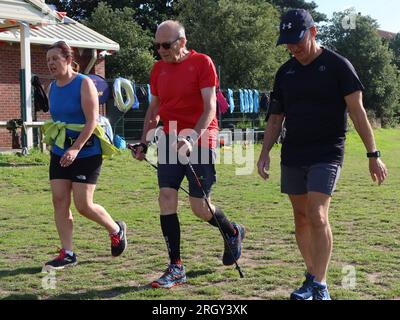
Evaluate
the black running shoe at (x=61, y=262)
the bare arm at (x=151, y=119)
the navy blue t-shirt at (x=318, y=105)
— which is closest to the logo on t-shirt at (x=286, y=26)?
the navy blue t-shirt at (x=318, y=105)

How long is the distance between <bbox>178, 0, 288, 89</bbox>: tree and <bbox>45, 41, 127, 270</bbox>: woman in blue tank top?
2482 cm

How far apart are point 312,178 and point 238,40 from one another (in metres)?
26.9

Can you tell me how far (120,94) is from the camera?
61.6ft

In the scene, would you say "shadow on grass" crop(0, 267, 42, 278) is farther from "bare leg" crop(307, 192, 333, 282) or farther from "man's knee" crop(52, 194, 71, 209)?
"bare leg" crop(307, 192, 333, 282)

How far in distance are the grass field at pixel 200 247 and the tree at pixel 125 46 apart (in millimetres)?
19911

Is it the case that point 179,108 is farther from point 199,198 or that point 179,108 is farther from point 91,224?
point 91,224

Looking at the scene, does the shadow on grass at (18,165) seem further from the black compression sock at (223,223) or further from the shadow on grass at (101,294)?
the shadow on grass at (101,294)

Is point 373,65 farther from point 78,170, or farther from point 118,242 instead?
point 78,170

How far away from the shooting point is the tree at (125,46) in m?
30.6

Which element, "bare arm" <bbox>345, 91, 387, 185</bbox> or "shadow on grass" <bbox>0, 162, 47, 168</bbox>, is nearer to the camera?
"bare arm" <bbox>345, 91, 387, 185</bbox>

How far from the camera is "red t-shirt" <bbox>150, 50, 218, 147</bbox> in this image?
480 cm

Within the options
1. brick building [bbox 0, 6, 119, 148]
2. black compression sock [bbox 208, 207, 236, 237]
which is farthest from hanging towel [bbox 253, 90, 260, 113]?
black compression sock [bbox 208, 207, 236, 237]

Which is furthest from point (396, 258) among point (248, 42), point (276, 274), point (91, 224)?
point (248, 42)

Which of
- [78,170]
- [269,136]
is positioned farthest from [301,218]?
[78,170]
